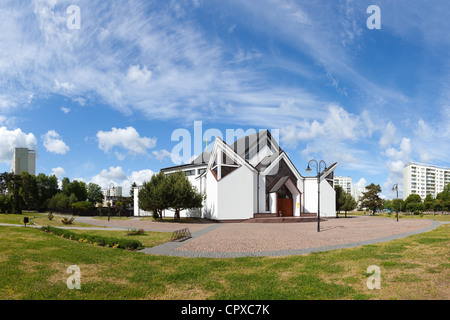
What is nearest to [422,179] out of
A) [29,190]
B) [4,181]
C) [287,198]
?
[287,198]

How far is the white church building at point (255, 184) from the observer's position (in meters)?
37.8

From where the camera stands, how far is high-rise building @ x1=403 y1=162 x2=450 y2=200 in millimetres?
145125

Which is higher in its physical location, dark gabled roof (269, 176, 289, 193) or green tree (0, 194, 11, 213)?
dark gabled roof (269, 176, 289, 193)

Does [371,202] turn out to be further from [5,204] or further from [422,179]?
[422,179]

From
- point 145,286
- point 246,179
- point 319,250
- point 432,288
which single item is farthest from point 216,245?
point 246,179

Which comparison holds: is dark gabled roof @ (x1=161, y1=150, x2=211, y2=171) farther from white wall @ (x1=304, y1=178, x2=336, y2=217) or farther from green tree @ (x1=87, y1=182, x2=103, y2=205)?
green tree @ (x1=87, y1=182, x2=103, y2=205)

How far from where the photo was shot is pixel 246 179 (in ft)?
129

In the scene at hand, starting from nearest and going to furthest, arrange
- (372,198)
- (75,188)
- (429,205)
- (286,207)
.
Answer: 1. (286,207)
2. (372,198)
3. (75,188)
4. (429,205)

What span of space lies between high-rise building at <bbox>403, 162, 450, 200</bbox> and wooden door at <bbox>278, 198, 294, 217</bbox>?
440 feet

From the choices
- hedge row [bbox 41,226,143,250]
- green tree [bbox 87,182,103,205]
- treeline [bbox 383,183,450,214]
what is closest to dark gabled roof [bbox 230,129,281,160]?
treeline [bbox 383,183,450,214]

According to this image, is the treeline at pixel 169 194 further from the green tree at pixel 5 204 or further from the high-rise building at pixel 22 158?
the high-rise building at pixel 22 158

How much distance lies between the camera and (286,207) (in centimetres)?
4425

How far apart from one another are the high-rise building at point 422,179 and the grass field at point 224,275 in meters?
161

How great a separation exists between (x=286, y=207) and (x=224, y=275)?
1456 inches
